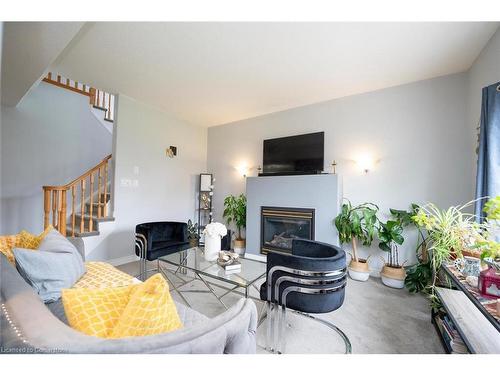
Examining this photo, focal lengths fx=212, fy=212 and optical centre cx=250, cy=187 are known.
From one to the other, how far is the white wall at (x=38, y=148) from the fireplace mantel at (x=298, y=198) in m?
3.30

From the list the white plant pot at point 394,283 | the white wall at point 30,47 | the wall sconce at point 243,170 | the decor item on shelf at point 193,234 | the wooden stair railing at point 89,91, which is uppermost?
the wooden stair railing at point 89,91

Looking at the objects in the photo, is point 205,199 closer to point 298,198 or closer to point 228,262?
Result: point 298,198

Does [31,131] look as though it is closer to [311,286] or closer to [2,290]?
[2,290]

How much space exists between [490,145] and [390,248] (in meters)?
1.59

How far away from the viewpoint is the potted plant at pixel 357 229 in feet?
9.36

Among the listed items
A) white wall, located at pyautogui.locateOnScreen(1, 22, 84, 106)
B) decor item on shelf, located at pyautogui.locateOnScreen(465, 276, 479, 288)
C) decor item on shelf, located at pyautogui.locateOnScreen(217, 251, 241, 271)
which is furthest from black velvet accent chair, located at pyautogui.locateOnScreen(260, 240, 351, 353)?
white wall, located at pyautogui.locateOnScreen(1, 22, 84, 106)

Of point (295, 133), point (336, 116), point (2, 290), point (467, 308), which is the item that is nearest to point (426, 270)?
point (467, 308)

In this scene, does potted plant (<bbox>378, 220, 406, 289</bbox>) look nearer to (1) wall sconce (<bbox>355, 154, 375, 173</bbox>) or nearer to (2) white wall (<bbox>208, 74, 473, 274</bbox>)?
(2) white wall (<bbox>208, 74, 473, 274</bbox>)

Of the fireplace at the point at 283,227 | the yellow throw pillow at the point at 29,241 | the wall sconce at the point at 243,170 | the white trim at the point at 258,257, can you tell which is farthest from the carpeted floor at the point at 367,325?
the wall sconce at the point at 243,170

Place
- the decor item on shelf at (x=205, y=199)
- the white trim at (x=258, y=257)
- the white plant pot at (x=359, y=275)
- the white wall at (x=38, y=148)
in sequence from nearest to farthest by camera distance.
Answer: the white plant pot at (x=359, y=275) → the white wall at (x=38, y=148) → the white trim at (x=258, y=257) → the decor item on shelf at (x=205, y=199)

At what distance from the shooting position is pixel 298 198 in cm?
334

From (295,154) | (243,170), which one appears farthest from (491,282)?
(243,170)

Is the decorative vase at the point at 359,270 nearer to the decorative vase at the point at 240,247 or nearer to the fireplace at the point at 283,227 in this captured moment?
the fireplace at the point at 283,227
